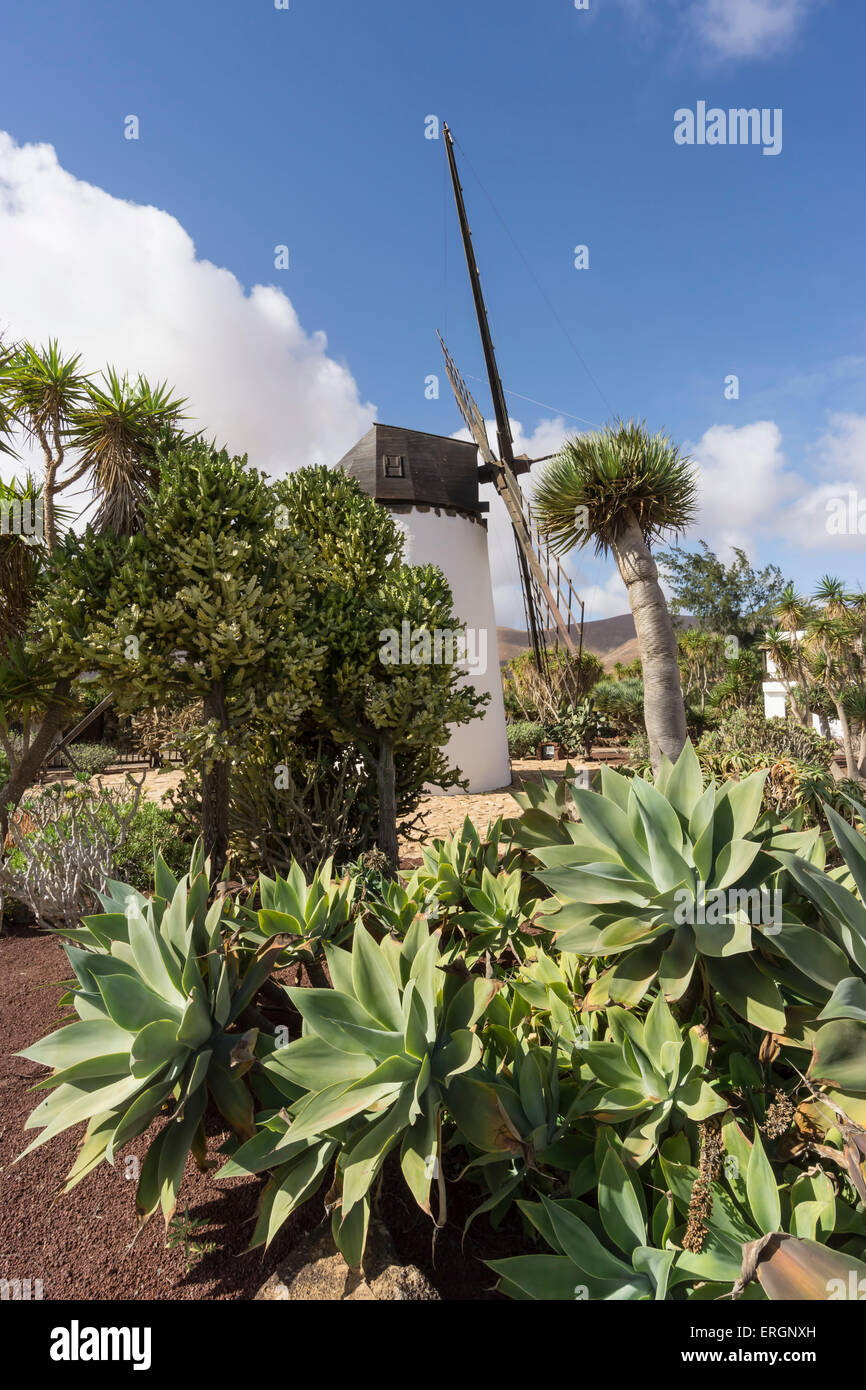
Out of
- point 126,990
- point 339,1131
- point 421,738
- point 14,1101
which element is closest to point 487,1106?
point 339,1131

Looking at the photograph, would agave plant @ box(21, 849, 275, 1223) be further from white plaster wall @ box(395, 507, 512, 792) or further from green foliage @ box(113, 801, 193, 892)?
white plaster wall @ box(395, 507, 512, 792)

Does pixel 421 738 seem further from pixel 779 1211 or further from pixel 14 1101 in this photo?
pixel 779 1211

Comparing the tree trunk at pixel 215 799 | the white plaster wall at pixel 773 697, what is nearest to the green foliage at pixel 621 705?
the white plaster wall at pixel 773 697

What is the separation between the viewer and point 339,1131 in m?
1.75

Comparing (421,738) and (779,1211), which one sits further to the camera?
(421,738)

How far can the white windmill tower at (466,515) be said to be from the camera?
1372cm

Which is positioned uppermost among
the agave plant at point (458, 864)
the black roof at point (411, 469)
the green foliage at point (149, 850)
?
the black roof at point (411, 469)

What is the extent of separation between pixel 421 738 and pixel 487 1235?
4.24 m

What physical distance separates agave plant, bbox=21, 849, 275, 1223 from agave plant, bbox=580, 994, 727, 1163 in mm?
1010

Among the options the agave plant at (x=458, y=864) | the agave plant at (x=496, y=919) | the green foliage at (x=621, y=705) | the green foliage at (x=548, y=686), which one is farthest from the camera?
the green foliage at (x=621, y=705)

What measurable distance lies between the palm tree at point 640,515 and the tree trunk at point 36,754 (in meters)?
5.53

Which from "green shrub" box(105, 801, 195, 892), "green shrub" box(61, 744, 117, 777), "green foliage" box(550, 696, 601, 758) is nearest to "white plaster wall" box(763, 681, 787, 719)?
"green foliage" box(550, 696, 601, 758)

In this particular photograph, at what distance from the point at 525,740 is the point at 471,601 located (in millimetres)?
7758

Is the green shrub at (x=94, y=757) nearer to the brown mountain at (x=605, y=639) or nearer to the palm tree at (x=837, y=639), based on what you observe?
the palm tree at (x=837, y=639)
